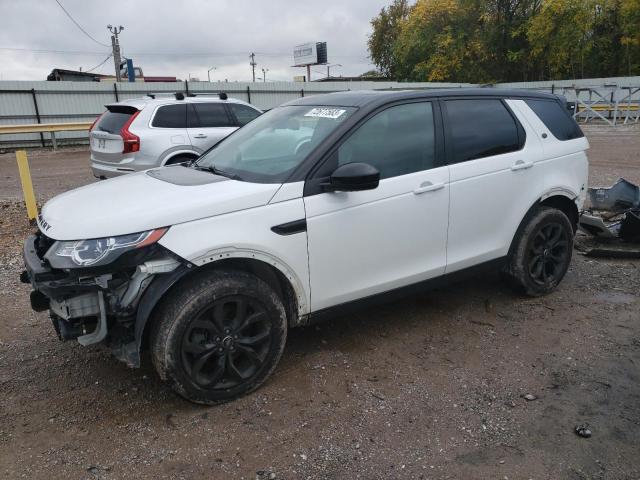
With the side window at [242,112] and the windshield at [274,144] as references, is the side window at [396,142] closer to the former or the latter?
the windshield at [274,144]

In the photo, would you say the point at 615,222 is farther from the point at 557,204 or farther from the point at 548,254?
the point at 548,254

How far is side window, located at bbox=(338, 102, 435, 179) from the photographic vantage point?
11.2 feet

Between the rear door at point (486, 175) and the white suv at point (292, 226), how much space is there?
0.04ft

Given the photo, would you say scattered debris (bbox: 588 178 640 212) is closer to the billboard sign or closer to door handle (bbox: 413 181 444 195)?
door handle (bbox: 413 181 444 195)

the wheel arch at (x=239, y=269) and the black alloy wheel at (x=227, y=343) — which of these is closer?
the wheel arch at (x=239, y=269)

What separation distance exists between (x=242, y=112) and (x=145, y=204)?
7.15m

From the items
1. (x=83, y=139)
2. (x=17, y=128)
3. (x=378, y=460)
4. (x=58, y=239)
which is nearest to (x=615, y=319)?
(x=378, y=460)

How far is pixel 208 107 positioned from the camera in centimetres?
919

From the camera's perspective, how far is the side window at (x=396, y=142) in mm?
3412

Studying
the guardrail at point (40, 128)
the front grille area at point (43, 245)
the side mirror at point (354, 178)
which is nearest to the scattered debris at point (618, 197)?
the side mirror at point (354, 178)

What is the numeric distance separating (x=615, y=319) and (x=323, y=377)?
2450mm

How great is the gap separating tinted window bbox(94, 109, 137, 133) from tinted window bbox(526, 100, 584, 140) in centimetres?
622

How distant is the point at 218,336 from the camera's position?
296 cm

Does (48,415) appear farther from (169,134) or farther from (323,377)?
(169,134)
